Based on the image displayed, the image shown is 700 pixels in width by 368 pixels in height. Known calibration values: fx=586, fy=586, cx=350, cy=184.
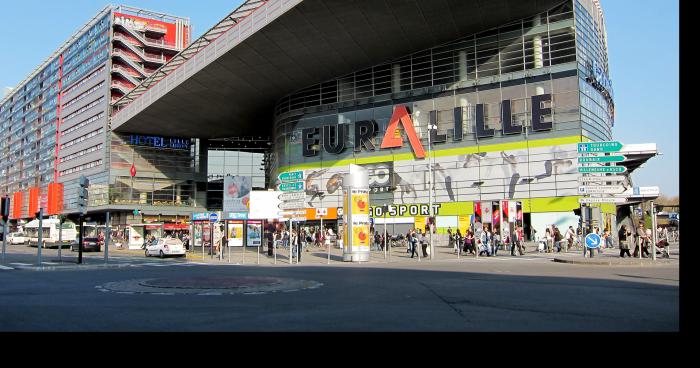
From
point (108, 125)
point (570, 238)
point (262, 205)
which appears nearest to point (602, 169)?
point (570, 238)

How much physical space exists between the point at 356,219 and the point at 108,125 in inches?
2240

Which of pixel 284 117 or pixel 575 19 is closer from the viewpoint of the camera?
pixel 575 19

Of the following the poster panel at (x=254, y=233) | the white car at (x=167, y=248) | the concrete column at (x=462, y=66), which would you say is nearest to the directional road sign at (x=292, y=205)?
the poster panel at (x=254, y=233)

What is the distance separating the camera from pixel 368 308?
10172 millimetres

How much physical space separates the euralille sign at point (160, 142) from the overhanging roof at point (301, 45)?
10283 millimetres

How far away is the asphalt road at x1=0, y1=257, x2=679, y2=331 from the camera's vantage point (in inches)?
328

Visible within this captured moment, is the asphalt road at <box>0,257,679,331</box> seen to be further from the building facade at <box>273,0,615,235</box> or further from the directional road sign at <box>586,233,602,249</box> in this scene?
the building facade at <box>273,0,615,235</box>

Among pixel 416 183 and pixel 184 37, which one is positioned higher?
pixel 184 37

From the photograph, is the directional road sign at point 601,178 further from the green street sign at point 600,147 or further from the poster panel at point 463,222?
the poster panel at point 463,222

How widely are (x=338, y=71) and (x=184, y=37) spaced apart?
3983cm

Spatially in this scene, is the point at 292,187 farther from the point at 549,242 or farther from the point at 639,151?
the point at 639,151
